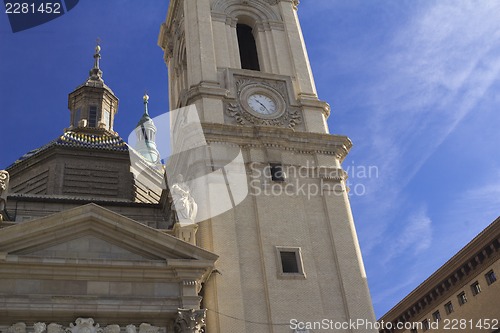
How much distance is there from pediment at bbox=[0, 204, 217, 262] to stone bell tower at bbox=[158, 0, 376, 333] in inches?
85.5

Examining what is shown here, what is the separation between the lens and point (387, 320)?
44.0m

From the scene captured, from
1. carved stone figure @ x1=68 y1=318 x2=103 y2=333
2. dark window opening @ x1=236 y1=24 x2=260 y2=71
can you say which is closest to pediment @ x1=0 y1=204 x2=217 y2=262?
carved stone figure @ x1=68 y1=318 x2=103 y2=333

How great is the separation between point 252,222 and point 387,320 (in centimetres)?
2574

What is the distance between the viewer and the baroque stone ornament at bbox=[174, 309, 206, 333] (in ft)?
55.9

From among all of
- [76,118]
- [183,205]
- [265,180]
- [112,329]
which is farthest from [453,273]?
[112,329]

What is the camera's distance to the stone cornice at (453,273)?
33.6 meters

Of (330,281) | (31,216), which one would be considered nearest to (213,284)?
(330,281)

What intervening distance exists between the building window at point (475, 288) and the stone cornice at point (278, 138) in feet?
48.9

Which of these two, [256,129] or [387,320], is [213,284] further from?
[387,320]

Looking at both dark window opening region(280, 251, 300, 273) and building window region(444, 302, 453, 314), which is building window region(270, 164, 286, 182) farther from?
building window region(444, 302, 453, 314)

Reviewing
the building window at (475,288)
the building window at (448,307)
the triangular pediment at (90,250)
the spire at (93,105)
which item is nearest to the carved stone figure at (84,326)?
the triangular pediment at (90,250)

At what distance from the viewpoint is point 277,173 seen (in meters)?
23.4

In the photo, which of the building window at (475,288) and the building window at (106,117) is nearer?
the building window at (475,288)

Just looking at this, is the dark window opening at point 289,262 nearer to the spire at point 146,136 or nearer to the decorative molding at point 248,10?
the decorative molding at point 248,10
